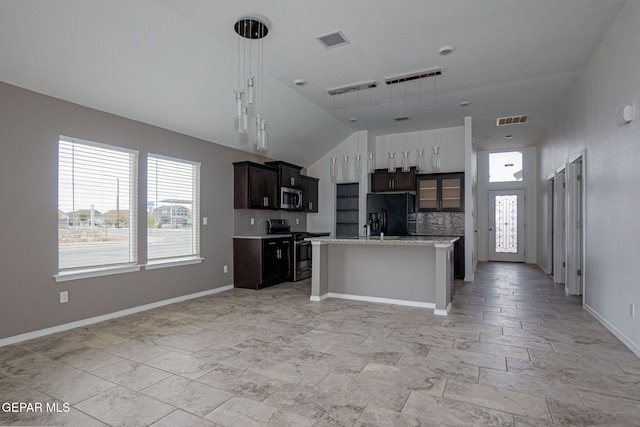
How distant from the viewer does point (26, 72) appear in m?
3.35

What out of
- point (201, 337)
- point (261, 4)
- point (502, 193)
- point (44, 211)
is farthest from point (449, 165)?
point (44, 211)

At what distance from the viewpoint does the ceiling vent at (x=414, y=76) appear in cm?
470

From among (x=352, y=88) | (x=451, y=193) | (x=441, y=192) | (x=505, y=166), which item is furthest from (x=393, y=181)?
(x=505, y=166)

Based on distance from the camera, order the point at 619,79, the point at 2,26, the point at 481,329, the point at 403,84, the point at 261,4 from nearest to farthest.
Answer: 1. the point at 2,26
2. the point at 261,4
3. the point at 619,79
4. the point at 481,329
5. the point at 403,84

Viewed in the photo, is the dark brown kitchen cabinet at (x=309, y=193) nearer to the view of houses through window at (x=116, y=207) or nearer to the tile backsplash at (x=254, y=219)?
the tile backsplash at (x=254, y=219)

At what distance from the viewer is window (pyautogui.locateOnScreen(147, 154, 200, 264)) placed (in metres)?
4.91

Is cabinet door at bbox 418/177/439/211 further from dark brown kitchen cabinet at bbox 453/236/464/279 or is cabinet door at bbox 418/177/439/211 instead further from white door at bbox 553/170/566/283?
white door at bbox 553/170/566/283

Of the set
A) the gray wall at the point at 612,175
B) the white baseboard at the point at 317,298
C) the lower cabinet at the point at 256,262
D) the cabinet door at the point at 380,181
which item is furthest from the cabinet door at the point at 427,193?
the white baseboard at the point at 317,298

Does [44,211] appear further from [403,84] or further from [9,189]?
[403,84]

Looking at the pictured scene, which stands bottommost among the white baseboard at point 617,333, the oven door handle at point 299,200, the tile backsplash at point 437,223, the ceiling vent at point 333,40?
the white baseboard at point 617,333

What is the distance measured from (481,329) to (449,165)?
4.43m

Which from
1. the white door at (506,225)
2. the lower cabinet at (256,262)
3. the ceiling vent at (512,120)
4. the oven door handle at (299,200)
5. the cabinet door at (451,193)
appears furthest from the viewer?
the white door at (506,225)

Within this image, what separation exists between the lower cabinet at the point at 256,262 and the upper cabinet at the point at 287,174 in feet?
4.11

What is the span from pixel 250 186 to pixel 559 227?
18.5 feet
